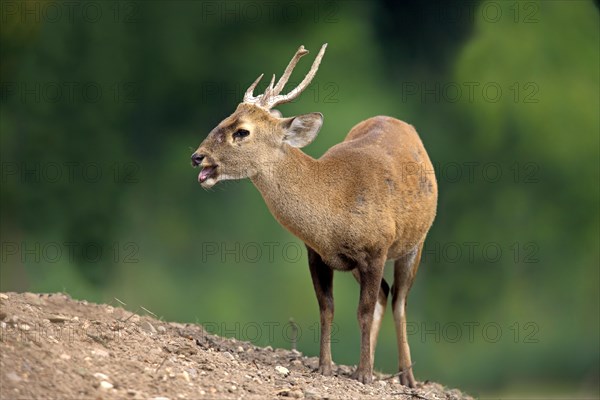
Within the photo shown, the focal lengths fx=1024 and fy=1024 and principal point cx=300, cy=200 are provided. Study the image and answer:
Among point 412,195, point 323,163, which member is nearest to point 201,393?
point 323,163

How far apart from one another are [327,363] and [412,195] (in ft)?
5.87

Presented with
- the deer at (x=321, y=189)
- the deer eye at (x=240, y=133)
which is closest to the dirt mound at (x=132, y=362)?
the deer at (x=321, y=189)

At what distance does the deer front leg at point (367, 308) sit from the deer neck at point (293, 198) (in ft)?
1.82

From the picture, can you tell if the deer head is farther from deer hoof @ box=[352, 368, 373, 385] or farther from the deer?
deer hoof @ box=[352, 368, 373, 385]

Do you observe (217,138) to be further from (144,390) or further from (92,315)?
(144,390)

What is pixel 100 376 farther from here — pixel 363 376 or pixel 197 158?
pixel 363 376

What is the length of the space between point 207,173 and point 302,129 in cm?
89

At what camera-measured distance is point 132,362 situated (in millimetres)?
7262

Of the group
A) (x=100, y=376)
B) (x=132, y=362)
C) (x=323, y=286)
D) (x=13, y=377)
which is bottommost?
(x=13, y=377)

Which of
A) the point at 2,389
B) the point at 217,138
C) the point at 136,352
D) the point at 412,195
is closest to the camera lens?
the point at 2,389

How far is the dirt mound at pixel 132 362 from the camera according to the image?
6.61 metres

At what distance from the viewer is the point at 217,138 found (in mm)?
8469

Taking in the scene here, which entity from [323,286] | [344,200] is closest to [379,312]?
[323,286]

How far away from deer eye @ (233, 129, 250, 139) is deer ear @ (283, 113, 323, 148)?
35 centimetres
